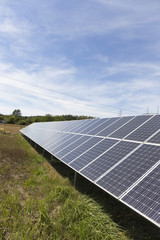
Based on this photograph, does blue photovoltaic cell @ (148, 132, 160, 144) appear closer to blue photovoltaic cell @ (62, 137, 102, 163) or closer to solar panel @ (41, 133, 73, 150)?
blue photovoltaic cell @ (62, 137, 102, 163)

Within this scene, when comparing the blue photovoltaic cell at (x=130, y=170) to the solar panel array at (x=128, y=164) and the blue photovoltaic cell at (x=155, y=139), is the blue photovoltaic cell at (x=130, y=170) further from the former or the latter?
the blue photovoltaic cell at (x=155, y=139)

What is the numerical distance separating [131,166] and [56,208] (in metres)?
3.20

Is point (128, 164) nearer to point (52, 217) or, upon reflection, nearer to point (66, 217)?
point (66, 217)

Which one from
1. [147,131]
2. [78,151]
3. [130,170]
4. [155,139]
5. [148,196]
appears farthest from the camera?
[78,151]

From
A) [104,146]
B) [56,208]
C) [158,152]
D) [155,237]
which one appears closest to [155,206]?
[155,237]

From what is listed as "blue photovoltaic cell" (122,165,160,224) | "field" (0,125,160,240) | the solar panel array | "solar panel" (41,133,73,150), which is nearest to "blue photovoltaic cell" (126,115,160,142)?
the solar panel array

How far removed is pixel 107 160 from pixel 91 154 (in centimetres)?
139

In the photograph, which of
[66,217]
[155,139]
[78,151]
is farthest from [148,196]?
[78,151]

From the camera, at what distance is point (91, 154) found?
8523mm

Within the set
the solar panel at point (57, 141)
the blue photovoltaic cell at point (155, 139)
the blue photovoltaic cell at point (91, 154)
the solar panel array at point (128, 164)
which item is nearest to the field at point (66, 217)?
the solar panel array at point (128, 164)

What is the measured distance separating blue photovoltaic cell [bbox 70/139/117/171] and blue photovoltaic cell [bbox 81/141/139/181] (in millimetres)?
418

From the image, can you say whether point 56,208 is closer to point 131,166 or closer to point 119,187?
point 119,187

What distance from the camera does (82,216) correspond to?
5738 millimetres

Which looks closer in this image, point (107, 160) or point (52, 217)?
point (52, 217)
